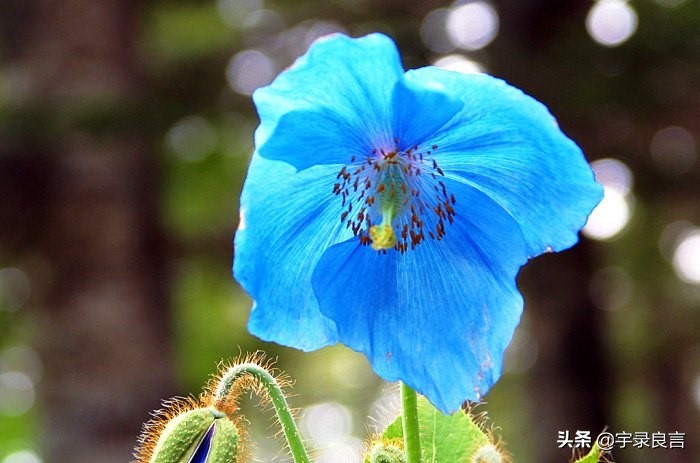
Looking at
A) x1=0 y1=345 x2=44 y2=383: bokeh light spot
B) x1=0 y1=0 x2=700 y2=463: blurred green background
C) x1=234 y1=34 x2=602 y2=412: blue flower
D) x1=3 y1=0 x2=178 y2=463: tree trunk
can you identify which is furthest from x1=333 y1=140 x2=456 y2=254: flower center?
x1=0 y1=345 x2=44 y2=383: bokeh light spot

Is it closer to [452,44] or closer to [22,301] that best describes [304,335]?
[452,44]

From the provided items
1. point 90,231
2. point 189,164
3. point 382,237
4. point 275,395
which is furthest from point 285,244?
point 189,164

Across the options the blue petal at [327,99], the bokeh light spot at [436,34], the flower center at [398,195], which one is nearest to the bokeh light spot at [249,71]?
the bokeh light spot at [436,34]

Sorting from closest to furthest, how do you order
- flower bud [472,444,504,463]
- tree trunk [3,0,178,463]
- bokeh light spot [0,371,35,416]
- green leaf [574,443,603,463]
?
green leaf [574,443,603,463] < flower bud [472,444,504,463] < tree trunk [3,0,178,463] < bokeh light spot [0,371,35,416]

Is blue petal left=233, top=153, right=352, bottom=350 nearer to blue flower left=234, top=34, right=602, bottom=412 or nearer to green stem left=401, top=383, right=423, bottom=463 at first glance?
blue flower left=234, top=34, right=602, bottom=412

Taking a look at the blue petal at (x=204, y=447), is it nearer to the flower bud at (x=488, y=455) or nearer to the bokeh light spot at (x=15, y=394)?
the flower bud at (x=488, y=455)

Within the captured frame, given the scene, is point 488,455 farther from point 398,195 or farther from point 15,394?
point 15,394
